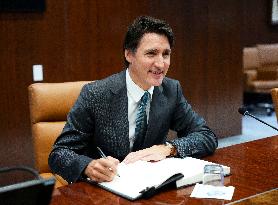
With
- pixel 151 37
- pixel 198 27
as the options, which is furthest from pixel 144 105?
Result: pixel 198 27

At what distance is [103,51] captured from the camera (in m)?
4.31

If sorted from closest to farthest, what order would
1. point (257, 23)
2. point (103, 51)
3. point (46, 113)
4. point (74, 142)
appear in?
point (74, 142)
point (46, 113)
point (103, 51)
point (257, 23)

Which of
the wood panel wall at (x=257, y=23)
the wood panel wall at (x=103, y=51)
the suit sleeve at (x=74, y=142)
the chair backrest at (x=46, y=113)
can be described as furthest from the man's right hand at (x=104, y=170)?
the wood panel wall at (x=257, y=23)

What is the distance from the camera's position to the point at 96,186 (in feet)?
5.43

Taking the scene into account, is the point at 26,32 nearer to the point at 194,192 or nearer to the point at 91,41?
the point at 91,41

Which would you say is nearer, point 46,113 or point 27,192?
point 27,192

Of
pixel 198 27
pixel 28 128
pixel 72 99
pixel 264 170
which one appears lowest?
pixel 28 128

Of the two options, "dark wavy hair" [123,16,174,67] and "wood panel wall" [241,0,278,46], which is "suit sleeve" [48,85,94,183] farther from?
"wood panel wall" [241,0,278,46]

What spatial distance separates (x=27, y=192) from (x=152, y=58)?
129cm

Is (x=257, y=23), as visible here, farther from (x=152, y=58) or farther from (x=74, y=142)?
(x=74, y=142)

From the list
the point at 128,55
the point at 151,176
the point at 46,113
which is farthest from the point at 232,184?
the point at 46,113

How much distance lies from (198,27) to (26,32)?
7.04ft

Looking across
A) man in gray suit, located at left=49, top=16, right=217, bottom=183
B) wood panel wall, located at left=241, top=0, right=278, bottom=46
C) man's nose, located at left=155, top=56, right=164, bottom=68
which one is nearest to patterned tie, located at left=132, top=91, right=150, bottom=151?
man in gray suit, located at left=49, top=16, right=217, bottom=183

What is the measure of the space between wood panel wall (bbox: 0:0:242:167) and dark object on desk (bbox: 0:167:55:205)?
2.95 meters
